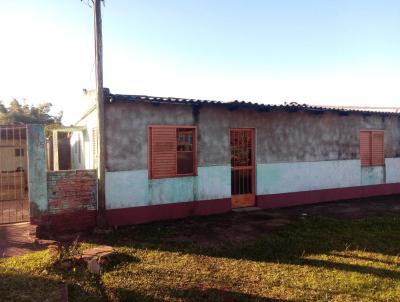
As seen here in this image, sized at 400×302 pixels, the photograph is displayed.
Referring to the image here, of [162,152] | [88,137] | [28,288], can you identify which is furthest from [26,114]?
[28,288]

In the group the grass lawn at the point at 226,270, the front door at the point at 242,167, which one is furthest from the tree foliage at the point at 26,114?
the grass lawn at the point at 226,270

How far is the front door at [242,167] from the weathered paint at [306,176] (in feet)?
0.87

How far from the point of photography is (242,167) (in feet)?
33.5

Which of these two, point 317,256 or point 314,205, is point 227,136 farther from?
point 317,256

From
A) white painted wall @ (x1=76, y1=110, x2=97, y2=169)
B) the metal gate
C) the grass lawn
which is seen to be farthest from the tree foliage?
the grass lawn

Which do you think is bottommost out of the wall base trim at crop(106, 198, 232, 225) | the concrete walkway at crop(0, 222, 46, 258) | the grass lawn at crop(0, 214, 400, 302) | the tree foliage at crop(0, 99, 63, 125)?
the grass lawn at crop(0, 214, 400, 302)

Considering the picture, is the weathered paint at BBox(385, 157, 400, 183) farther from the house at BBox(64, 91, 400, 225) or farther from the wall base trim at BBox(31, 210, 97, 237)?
the wall base trim at BBox(31, 210, 97, 237)

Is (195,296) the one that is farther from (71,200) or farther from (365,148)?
(365,148)

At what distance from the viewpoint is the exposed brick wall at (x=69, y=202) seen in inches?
299

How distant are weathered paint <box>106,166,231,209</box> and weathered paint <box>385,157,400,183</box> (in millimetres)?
7149

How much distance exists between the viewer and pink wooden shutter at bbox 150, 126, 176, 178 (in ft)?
28.6

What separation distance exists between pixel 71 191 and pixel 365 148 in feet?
33.9

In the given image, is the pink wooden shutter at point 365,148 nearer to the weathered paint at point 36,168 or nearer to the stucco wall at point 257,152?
the stucco wall at point 257,152

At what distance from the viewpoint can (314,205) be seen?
1100cm
